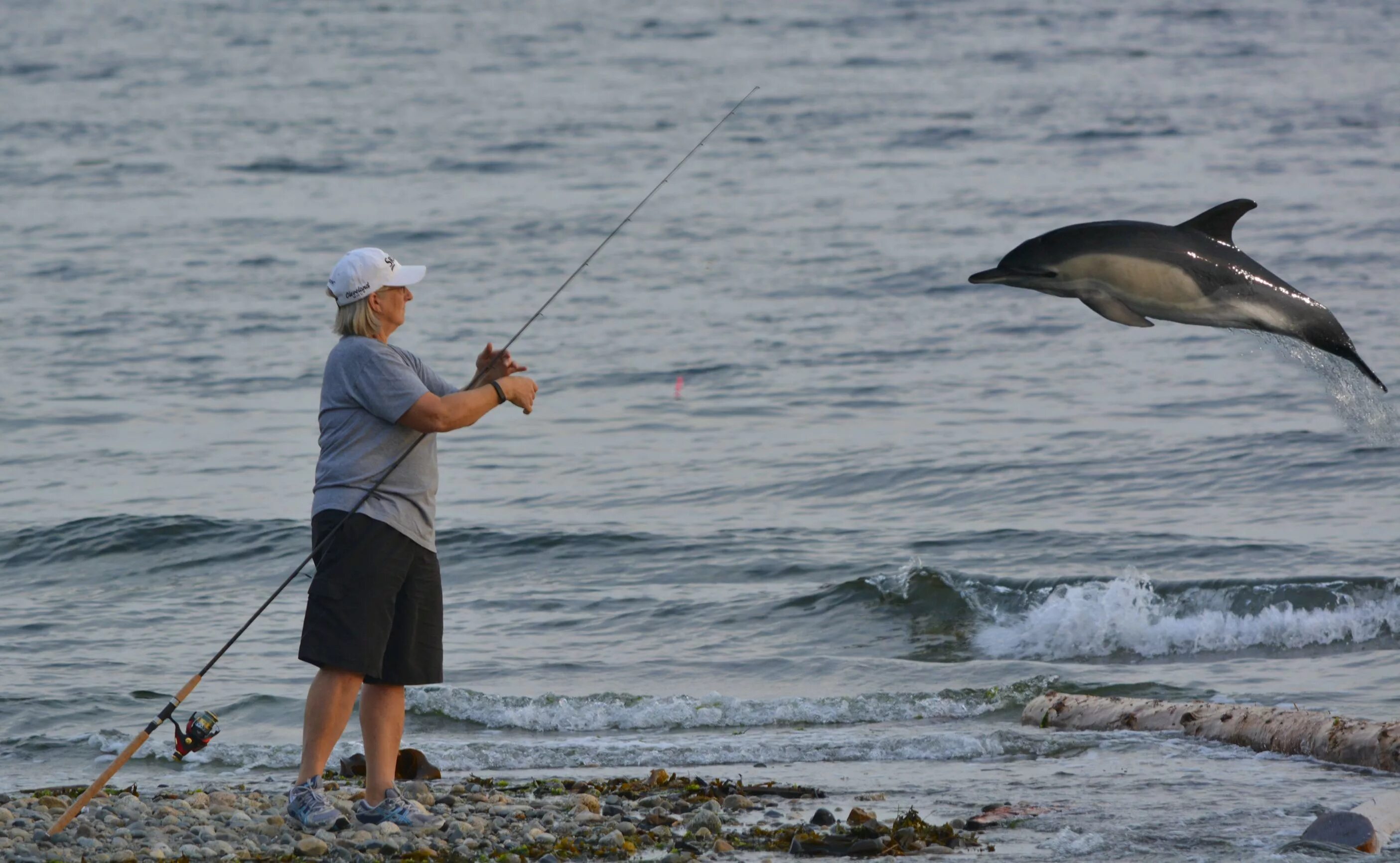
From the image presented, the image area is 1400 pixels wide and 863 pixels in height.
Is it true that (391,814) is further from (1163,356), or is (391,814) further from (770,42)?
(770,42)

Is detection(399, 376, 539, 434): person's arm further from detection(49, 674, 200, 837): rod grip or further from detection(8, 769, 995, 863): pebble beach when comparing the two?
detection(8, 769, 995, 863): pebble beach

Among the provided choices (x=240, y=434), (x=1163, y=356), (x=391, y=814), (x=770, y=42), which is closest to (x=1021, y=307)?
(x=1163, y=356)

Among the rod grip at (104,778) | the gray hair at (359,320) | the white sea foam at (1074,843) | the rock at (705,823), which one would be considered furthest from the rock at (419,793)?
the white sea foam at (1074,843)

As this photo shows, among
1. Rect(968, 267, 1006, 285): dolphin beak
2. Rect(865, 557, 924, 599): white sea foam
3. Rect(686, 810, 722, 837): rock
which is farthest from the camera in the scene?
Rect(865, 557, 924, 599): white sea foam

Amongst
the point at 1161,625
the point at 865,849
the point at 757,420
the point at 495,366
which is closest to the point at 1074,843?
the point at 865,849

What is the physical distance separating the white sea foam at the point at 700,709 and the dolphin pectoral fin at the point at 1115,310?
373cm

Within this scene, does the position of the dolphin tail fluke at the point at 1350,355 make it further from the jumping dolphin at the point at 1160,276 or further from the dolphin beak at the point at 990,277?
the dolphin beak at the point at 990,277

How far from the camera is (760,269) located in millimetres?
21438

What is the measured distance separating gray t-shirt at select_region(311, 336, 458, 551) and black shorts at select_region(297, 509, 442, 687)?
2.0 inches

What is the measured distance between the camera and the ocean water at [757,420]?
854 cm

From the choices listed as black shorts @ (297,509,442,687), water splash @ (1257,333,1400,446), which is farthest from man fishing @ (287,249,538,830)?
water splash @ (1257,333,1400,446)

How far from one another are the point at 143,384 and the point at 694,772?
38.8 ft

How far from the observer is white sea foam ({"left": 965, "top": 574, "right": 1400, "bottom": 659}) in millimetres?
9828

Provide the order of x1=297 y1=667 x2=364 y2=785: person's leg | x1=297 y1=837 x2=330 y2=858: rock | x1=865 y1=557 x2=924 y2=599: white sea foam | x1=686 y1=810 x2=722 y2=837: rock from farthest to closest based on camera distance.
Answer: x1=865 y1=557 x2=924 y2=599: white sea foam, x1=686 y1=810 x2=722 y2=837: rock, x1=297 y1=837 x2=330 y2=858: rock, x1=297 y1=667 x2=364 y2=785: person's leg
